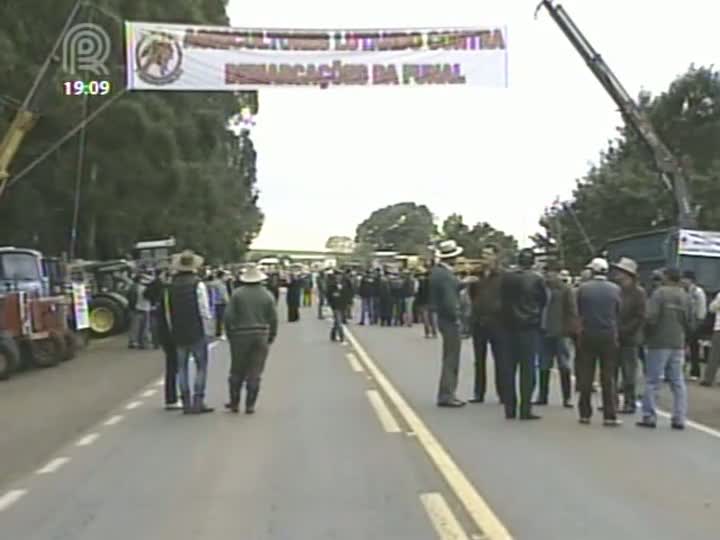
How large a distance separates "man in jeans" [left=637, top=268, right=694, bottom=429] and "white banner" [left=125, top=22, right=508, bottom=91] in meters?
15.6

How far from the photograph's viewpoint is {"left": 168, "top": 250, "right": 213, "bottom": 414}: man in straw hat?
1712cm

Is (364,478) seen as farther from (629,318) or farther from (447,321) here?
(447,321)

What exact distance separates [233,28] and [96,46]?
632 centimetres

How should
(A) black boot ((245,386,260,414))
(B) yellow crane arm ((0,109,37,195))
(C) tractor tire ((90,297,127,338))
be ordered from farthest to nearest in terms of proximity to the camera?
(C) tractor tire ((90,297,127,338)), (B) yellow crane arm ((0,109,37,195)), (A) black boot ((245,386,260,414))

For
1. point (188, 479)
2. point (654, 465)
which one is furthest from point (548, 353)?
point (188, 479)

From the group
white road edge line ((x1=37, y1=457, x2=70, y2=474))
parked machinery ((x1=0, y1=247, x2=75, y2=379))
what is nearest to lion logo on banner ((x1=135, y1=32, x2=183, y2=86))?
parked machinery ((x1=0, y1=247, x2=75, y2=379))

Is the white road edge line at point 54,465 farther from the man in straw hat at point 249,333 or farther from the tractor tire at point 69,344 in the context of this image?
the tractor tire at point 69,344

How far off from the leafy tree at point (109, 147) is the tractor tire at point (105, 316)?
4.05 meters

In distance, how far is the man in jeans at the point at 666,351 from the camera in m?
15.3

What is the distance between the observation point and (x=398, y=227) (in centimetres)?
18612

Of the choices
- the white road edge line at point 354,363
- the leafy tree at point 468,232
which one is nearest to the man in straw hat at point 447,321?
the white road edge line at point 354,363

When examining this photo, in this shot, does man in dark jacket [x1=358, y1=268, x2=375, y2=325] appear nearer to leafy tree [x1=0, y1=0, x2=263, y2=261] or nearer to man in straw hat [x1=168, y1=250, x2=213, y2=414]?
leafy tree [x1=0, y1=0, x2=263, y2=261]

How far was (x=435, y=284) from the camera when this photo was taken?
17.9 meters

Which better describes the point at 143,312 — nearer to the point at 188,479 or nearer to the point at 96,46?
the point at 96,46
